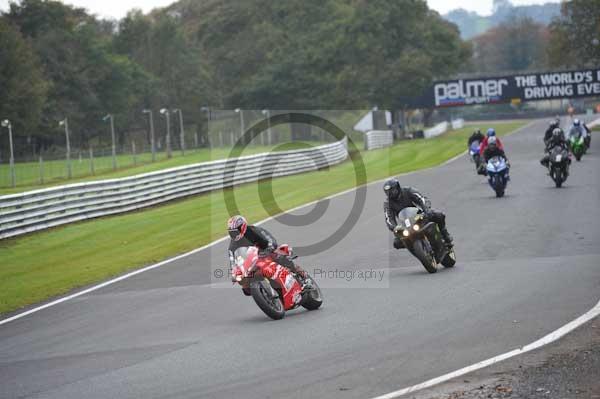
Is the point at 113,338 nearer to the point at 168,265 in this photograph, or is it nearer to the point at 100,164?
the point at 168,265

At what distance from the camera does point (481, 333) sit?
10.5 meters

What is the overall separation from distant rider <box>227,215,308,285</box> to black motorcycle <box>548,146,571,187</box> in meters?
15.9

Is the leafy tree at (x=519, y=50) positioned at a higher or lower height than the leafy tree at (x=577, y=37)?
higher

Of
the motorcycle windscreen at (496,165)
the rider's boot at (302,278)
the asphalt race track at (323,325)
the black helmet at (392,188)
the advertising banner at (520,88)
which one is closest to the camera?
the asphalt race track at (323,325)

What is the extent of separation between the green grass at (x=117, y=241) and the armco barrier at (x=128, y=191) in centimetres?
39

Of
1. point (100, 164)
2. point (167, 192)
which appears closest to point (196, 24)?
point (100, 164)

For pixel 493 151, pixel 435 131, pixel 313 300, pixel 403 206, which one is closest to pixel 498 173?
pixel 493 151

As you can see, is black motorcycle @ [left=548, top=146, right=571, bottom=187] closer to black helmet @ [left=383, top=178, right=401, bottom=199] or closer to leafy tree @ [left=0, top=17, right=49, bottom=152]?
black helmet @ [left=383, top=178, right=401, bottom=199]

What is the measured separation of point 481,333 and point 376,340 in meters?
1.10

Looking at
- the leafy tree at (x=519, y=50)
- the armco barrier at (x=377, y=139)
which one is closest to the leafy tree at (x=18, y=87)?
the armco barrier at (x=377, y=139)

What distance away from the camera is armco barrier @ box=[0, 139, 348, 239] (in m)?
24.9

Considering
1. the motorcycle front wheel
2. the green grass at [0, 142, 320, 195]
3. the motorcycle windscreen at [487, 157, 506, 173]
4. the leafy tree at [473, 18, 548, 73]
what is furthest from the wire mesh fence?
the leafy tree at [473, 18, 548, 73]

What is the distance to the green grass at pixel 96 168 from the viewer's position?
4166 cm

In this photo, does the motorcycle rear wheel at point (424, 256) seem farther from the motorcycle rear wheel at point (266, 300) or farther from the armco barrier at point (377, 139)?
the armco barrier at point (377, 139)
